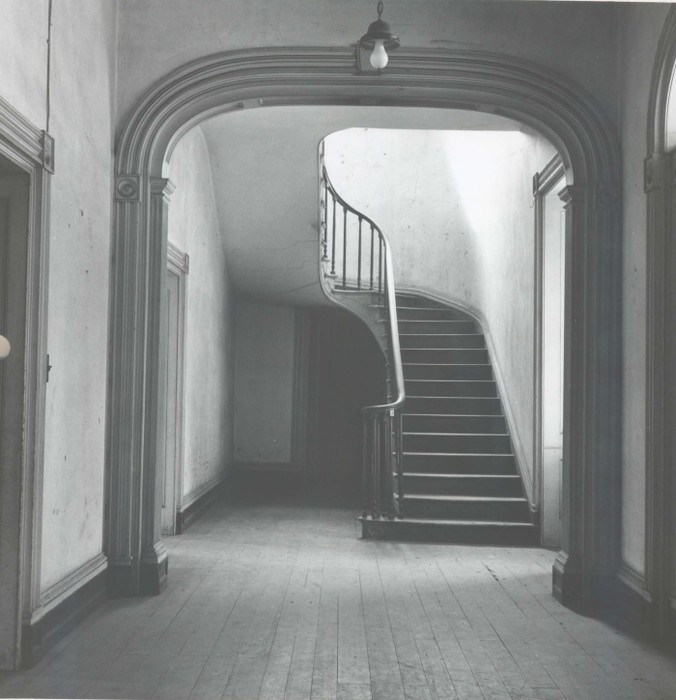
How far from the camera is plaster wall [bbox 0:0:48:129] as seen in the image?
10.8 ft

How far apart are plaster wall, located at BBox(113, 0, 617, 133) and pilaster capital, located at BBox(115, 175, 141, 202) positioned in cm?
40

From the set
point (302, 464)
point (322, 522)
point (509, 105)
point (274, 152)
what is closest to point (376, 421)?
point (322, 522)

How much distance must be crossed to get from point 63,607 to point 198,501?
3950mm

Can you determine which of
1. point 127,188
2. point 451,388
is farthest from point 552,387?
point 127,188

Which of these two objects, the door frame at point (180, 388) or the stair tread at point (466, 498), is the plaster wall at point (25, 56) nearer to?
the door frame at point (180, 388)

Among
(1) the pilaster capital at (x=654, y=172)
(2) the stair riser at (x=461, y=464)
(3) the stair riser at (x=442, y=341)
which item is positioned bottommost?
(2) the stair riser at (x=461, y=464)

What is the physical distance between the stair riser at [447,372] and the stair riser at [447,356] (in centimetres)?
18

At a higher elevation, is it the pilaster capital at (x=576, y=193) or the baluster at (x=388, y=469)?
the pilaster capital at (x=576, y=193)

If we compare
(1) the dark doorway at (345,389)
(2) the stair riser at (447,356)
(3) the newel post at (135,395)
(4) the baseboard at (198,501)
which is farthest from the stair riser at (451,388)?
(3) the newel post at (135,395)

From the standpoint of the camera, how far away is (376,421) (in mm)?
7277

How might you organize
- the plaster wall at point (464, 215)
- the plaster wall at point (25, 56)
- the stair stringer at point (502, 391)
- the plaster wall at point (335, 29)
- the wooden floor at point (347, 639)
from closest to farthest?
the plaster wall at point (25, 56)
the wooden floor at point (347, 639)
the plaster wall at point (335, 29)
the stair stringer at point (502, 391)
the plaster wall at point (464, 215)

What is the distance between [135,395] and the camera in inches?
196

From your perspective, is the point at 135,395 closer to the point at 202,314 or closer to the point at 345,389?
the point at 202,314

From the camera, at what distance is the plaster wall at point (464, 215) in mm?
7539
